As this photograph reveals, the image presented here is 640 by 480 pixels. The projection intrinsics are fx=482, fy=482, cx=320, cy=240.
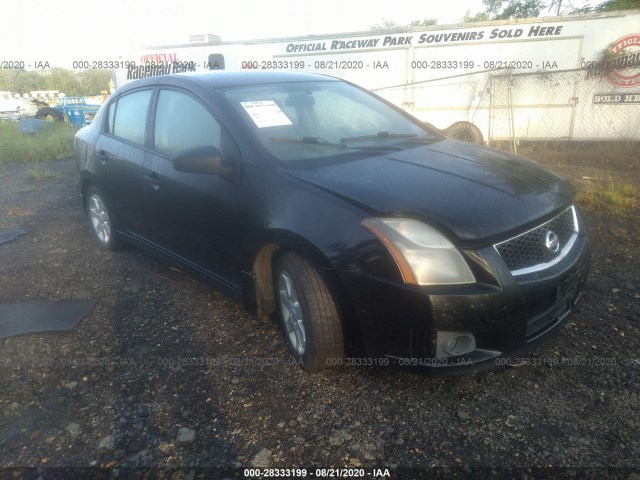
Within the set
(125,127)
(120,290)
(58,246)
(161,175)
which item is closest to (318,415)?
(161,175)

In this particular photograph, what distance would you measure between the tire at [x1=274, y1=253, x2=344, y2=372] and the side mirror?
66 centimetres

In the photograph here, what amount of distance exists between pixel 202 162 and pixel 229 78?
0.97 m

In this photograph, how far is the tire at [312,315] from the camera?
8.21 ft

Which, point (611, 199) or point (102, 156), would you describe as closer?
point (102, 156)

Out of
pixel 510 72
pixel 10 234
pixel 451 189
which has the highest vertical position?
pixel 510 72

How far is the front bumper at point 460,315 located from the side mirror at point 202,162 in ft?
3.55

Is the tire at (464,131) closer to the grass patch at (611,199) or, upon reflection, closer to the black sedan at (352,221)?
the grass patch at (611,199)

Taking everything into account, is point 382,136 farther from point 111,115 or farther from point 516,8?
point 516,8

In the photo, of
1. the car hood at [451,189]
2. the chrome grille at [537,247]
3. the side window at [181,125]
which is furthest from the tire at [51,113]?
the chrome grille at [537,247]

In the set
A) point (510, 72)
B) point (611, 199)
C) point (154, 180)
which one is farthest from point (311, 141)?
point (510, 72)

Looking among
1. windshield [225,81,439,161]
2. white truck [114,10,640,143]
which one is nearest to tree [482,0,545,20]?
white truck [114,10,640,143]

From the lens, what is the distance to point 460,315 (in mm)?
2180

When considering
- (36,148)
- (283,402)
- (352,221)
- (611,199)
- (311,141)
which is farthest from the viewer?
(36,148)

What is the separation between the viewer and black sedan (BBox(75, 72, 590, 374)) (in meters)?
2.23
